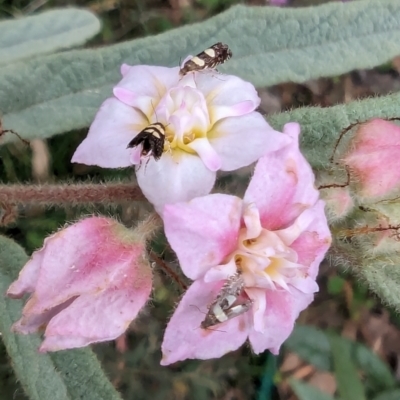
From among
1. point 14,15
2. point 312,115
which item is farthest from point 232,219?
point 14,15

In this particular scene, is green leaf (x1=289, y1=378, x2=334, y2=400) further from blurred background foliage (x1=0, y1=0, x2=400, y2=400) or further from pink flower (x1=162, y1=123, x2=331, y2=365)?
pink flower (x1=162, y1=123, x2=331, y2=365)

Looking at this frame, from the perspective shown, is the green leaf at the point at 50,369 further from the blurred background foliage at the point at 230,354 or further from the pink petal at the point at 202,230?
the pink petal at the point at 202,230

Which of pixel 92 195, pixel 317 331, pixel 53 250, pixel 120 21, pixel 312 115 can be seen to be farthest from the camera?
pixel 120 21

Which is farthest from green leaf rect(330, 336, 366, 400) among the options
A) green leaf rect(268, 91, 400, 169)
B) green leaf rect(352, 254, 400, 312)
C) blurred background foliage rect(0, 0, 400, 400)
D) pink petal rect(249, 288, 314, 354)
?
pink petal rect(249, 288, 314, 354)

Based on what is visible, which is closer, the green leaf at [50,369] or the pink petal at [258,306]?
the pink petal at [258,306]

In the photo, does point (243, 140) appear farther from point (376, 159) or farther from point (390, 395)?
point (390, 395)

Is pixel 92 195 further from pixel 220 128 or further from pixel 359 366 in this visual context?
pixel 359 366

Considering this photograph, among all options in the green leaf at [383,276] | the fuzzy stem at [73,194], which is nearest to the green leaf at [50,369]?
the fuzzy stem at [73,194]
